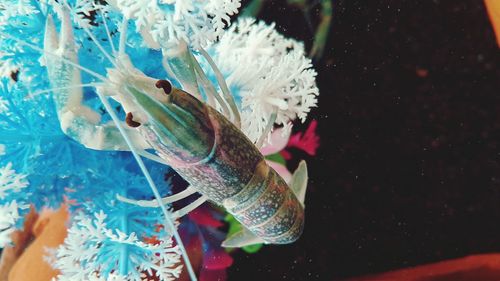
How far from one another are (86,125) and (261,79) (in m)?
0.30

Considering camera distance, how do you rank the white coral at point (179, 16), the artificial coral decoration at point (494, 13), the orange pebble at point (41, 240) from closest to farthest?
the white coral at point (179, 16) < the orange pebble at point (41, 240) < the artificial coral decoration at point (494, 13)

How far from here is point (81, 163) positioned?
0.63 metres

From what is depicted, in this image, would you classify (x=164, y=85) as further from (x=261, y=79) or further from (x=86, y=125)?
(x=261, y=79)

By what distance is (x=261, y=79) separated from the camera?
77cm

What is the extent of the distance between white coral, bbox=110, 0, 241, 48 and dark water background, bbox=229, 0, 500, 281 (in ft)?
2.09

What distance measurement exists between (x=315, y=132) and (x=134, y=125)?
2.11 ft

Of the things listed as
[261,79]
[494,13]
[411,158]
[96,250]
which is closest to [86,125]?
[96,250]

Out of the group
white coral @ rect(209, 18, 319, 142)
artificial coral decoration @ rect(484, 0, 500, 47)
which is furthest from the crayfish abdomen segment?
artificial coral decoration @ rect(484, 0, 500, 47)

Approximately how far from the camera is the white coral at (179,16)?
0.52 metres

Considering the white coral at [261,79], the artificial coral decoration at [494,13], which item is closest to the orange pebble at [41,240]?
the white coral at [261,79]

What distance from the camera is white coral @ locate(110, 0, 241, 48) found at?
517 mm

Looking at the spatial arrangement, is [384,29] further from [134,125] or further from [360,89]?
[134,125]

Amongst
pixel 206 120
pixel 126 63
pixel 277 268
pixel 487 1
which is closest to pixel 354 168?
pixel 277 268

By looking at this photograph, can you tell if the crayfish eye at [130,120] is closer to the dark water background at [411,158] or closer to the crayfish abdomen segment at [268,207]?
the crayfish abdomen segment at [268,207]
